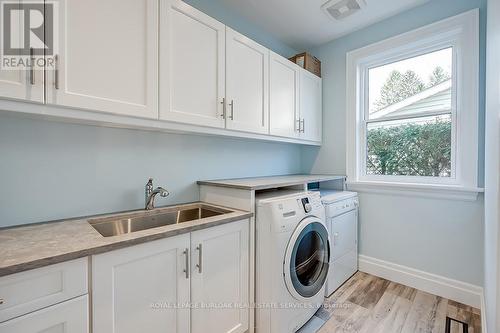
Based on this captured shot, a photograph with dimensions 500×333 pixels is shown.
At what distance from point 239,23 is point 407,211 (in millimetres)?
2522

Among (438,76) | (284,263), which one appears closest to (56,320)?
(284,263)

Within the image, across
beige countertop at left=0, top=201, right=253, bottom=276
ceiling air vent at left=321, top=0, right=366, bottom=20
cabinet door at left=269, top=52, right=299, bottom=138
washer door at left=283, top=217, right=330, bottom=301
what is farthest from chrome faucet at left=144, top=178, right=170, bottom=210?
ceiling air vent at left=321, top=0, right=366, bottom=20

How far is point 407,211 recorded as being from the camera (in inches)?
86.4

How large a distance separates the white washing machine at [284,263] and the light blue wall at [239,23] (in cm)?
173

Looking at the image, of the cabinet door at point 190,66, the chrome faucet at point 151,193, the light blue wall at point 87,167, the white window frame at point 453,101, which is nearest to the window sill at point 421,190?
the white window frame at point 453,101

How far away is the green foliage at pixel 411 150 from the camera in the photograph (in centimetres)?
205

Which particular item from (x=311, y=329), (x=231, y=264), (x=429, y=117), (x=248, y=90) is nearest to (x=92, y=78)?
(x=248, y=90)

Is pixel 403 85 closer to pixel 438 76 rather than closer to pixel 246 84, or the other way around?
pixel 438 76

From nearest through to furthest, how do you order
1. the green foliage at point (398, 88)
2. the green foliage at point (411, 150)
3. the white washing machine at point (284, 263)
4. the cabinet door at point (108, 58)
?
1. the cabinet door at point (108, 58)
2. the white washing machine at point (284, 263)
3. the green foliage at point (411, 150)
4. the green foliage at point (398, 88)

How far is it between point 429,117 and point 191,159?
7.45 ft

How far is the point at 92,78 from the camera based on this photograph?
3.60 feet

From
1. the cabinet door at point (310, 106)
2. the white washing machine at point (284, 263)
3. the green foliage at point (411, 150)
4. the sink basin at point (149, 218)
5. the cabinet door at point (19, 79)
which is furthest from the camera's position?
the cabinet door at point (310, 106)

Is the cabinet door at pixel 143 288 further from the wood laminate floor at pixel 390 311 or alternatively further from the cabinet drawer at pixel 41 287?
the wood laminate floor at pixel 390 311

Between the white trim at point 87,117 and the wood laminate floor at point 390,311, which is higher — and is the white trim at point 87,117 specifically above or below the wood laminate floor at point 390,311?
above
